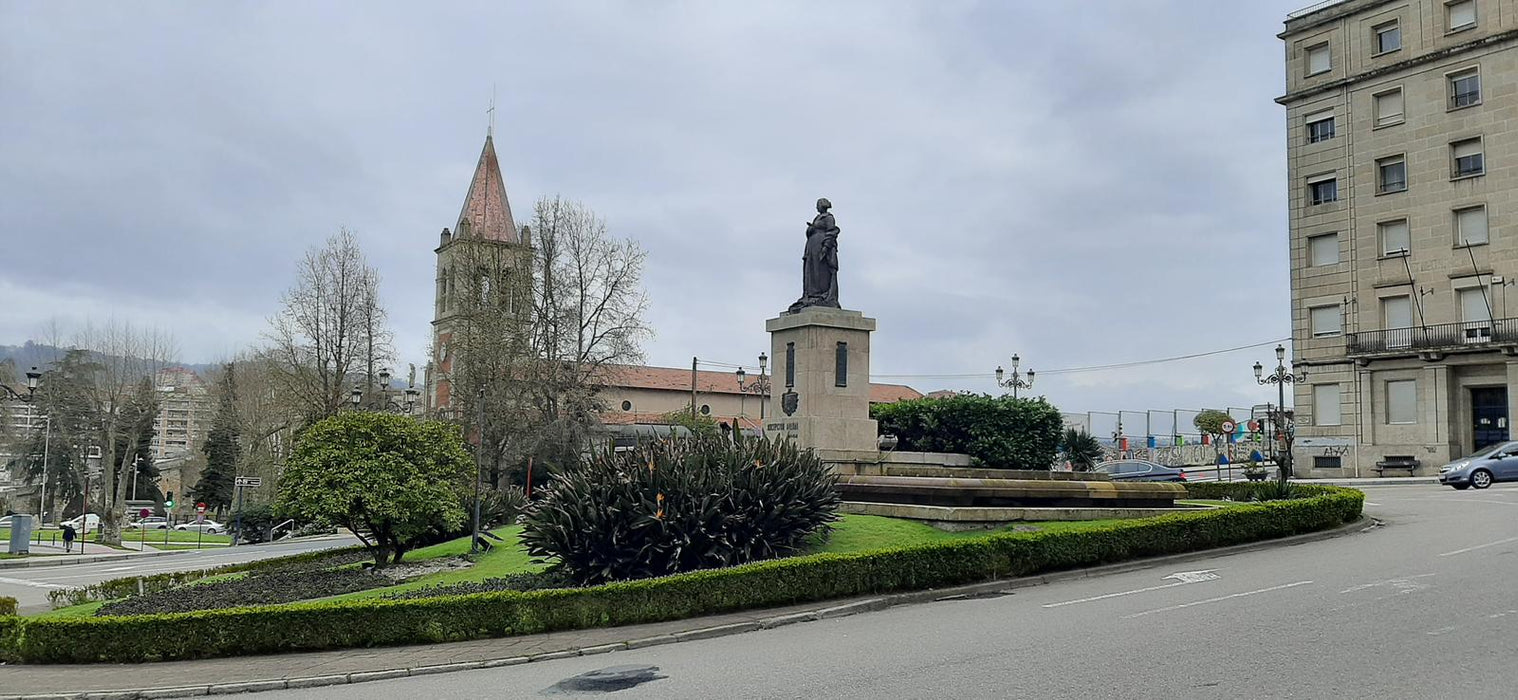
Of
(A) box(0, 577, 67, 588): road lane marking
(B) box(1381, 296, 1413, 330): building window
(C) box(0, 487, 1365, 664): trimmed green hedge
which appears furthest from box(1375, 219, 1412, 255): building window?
(A) box(0, 577, 67, 588): road lane marking

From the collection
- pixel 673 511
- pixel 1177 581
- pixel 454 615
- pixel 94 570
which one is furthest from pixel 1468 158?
pixel 94 570

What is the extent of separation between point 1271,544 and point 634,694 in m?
12.4

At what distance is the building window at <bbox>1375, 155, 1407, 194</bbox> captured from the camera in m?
43.0

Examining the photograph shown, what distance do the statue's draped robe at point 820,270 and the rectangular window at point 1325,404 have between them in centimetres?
3007

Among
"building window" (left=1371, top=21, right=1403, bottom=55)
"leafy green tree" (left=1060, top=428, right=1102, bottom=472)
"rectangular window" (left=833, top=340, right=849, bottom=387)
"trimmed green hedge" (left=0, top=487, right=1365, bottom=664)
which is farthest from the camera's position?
"building window" (left=1371, top=21, right=1403, bottom=55)

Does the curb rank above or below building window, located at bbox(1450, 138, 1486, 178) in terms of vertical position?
below

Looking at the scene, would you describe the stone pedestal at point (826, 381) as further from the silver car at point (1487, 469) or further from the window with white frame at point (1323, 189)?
the window with white frame at point (1323, 189)

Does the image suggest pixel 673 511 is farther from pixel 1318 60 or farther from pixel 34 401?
pixel 34 401

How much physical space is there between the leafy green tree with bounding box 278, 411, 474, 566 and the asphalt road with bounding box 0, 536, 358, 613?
5602mm

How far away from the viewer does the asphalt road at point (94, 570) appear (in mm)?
25156

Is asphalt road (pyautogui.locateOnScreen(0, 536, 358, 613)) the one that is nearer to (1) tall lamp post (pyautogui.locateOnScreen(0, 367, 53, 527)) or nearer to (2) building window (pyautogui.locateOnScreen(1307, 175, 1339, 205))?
(1) tall lamp post (pyautogui.locateOnScreen(0, 367, 53, 527))

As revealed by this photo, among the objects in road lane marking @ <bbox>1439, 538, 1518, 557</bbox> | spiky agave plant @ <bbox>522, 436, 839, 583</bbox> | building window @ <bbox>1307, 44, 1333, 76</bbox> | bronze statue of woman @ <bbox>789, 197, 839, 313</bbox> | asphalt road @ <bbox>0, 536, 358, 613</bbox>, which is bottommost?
asphalt road @ <bbox>0, 536, 358, 613</bbox>

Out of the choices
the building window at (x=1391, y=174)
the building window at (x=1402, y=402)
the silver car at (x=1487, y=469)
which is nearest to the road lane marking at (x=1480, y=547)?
the silver car at (x=1487, y=469)

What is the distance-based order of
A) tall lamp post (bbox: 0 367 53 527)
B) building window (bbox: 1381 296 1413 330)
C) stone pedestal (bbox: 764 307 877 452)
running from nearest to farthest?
stone pedestal (bbox: 764 307 877 452)
tall lamp post (bbox: 0 367 53 527)
building window (bbox: 1381 296 1413 330)
